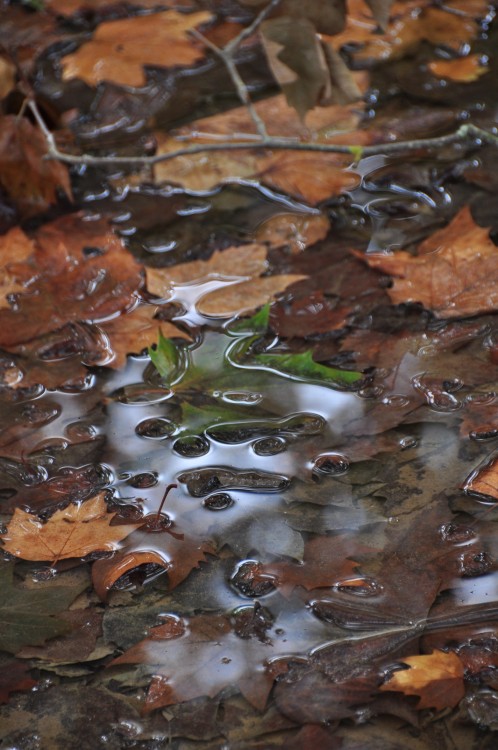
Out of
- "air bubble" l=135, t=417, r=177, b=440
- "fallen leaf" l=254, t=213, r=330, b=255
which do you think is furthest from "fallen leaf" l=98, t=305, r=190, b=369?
"fallen leaf" l=254, t=213, r=330, b=255

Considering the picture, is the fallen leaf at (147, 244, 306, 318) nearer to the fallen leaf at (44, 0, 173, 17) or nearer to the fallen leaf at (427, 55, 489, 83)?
the fallen leaf at (427, 55, 489, 83)

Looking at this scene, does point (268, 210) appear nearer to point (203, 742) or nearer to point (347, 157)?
point (347, 157)

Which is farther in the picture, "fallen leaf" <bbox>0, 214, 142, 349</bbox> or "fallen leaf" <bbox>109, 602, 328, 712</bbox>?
"fallen leaf" <bbox>0, 214, 142, 349</bbox>

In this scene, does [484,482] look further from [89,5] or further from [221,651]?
[89,5]

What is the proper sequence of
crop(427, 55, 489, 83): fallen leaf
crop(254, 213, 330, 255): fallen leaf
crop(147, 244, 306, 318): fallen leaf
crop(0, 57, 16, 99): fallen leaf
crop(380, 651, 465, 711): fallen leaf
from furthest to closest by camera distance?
crop(427, 55, 489, 83): fallen leaf < crop(0, 57, 16, 99): fallen leaf < crop(254, 213, 330, 255): fallen leaf < crop(147, 244, 306, 318): fallen leaf < crop(380, 651, 465, 711): fallen leaf

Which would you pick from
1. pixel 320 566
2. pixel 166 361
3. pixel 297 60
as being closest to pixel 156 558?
pixel 320 566

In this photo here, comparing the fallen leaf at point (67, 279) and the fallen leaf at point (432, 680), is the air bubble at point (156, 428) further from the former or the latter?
the fallen leaf at point (432, 680)

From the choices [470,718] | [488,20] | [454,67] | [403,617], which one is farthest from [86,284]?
[488,20]

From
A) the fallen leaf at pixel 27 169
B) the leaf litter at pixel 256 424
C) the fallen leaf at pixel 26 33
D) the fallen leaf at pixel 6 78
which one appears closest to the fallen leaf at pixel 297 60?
the leaf litter at pixel 256 424
